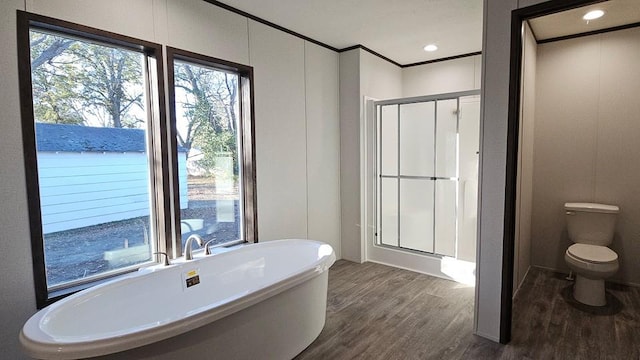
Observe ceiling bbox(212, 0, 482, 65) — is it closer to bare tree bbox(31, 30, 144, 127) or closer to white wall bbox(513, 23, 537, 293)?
white wall bbox(513, 23, 537, 293)

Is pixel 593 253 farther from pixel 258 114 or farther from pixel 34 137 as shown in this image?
pixel 34 137

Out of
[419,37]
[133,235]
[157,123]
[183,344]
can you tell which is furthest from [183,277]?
[419,37]

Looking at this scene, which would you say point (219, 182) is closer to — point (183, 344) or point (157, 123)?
point (157, 123)

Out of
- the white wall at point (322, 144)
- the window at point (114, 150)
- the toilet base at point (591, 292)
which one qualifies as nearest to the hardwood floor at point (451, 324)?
the toilet base at point (591, 292)

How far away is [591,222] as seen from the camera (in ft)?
10.6

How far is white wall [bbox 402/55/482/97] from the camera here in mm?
4219

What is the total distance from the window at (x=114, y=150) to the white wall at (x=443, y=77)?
269 cm

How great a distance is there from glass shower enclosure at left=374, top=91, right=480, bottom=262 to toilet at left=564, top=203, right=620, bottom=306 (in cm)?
92

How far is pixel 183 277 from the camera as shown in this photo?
7.73 feet

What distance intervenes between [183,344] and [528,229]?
3.62m

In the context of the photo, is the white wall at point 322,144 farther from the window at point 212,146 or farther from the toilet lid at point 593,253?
the toilet lid at point 593,253

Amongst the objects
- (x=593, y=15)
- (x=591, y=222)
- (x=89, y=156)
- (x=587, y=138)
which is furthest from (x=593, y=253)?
(x=89, y=156)

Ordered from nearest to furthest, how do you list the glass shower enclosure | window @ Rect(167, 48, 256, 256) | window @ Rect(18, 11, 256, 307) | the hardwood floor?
window @ Rect(18, 11, 256, 307)
the hardwood floor
window @ Rect(167, 48, 256, 256)
the glass shower enclosure

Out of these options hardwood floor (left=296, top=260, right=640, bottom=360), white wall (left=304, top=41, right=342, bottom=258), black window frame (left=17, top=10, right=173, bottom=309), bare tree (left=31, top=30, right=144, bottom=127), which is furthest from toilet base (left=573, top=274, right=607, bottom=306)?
bare tree (left=31, top=30, right=144, bottom=127)
